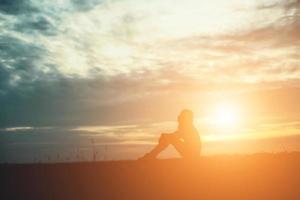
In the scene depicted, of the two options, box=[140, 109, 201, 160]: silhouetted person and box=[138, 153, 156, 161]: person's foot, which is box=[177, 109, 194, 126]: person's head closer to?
box=[140, 109, 201, 160]: silhouetted person

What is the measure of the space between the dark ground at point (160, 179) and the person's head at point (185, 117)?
188cm

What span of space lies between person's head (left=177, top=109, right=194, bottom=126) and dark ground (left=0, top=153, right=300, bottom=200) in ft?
6.17

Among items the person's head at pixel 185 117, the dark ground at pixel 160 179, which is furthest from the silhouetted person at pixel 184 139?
the dark ground at pixel 160 179

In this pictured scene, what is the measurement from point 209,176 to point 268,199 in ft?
8.45

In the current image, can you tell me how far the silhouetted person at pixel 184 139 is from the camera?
1722 centimetres

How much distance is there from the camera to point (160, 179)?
43.7 feet

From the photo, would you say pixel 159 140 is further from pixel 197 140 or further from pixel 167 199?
pixel 167 199

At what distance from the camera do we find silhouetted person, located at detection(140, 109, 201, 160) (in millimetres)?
17219

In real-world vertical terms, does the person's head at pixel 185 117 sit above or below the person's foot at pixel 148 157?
above

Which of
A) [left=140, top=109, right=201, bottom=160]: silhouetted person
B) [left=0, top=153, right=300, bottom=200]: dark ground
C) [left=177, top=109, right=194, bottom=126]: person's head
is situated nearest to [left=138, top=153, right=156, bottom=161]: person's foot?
[left=140, top=109, right=201, bottom=160]: silhouetted person

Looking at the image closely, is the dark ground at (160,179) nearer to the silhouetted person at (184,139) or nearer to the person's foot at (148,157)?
the person's foot at (148,157)

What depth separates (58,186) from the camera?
1294 cm

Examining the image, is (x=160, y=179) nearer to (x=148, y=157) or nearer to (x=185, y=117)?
(x=148, y=157)

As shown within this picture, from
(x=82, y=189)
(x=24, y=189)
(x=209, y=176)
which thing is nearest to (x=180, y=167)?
(x=209, y=176)
